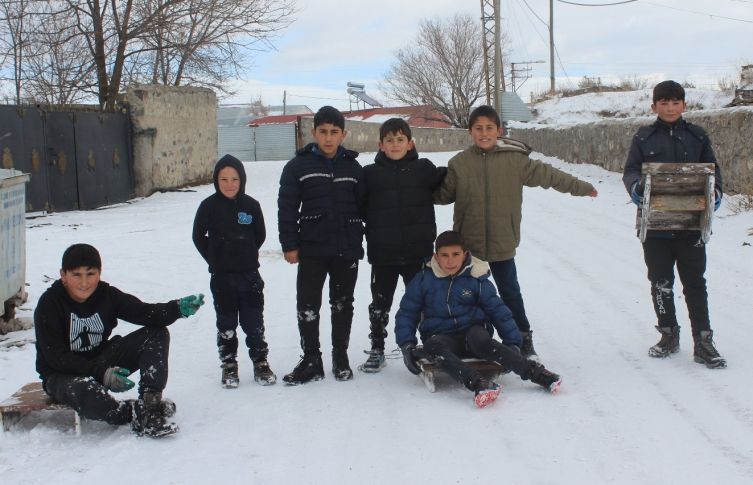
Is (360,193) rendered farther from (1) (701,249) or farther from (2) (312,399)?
(1) (701,249)

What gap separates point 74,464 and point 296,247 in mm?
1755

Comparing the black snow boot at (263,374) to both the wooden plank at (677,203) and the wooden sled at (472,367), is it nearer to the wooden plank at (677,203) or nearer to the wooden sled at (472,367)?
the wooden sled at (472,367)

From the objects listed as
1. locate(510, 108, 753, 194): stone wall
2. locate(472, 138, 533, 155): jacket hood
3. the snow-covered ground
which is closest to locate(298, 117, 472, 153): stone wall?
locate(510, 108, 753, 194): stone wall

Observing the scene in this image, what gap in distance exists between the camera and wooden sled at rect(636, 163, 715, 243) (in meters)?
4.35

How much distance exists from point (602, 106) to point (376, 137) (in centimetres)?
→ 909

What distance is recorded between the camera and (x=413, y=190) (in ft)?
14.7

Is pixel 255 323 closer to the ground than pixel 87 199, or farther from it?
closer to the ground

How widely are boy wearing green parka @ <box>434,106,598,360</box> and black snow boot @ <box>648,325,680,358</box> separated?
2.48 ft

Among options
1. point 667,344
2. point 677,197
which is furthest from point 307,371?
point 677,197

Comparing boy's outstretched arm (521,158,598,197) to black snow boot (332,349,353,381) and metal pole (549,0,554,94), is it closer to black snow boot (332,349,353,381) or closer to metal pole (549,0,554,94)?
black snow boot (332,349,353,381)

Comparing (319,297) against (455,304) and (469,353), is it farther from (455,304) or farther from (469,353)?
(469,353)

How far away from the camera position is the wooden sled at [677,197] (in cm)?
435

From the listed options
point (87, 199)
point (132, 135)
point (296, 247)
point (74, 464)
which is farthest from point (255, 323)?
point (132, 135)

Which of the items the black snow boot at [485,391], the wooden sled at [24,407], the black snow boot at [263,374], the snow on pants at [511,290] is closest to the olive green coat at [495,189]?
the snow on pants at [511,290]
